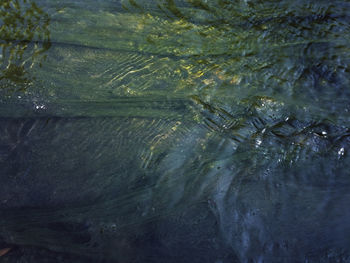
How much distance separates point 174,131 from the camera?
1288mm

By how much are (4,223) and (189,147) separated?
676 mm

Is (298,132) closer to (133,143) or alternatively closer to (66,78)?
(133,143)

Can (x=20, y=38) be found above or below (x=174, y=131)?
above

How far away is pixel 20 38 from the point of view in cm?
152

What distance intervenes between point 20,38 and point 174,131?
0.84 m

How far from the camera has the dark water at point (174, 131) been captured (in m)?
1.09

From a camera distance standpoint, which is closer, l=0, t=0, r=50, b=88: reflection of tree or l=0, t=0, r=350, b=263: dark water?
l=0, t=0, r=350, b=263: dark water

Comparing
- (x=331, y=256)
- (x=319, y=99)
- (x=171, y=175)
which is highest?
(x=319, y=99)

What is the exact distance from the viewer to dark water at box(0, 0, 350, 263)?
1095 mm

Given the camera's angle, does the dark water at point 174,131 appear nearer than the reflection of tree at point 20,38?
Yes

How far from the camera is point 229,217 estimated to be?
3.68ft

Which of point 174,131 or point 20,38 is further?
point 20,38

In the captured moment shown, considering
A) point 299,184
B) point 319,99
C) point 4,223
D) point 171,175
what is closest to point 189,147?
point 171,175

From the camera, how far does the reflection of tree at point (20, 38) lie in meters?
1.42
